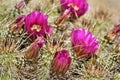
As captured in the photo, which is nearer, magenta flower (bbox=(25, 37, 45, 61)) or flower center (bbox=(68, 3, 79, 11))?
magenta flower (bbox=(25, 37, 45, 61))

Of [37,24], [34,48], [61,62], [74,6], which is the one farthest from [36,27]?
[74,6]

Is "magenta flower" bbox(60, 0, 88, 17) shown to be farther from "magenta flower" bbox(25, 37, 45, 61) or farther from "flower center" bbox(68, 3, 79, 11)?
"magenta flower" bbox(25, 37, 45, 61)

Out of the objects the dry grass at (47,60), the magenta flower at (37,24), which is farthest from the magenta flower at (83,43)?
the magenta flower at (37,24)

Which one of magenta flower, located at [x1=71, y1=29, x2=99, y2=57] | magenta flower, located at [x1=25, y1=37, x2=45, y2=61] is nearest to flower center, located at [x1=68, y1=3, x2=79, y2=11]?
magenta flower, located at [x1=71, y1=29, x2=99, y2=57]

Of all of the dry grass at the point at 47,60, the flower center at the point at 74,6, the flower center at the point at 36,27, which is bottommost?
the dry grass at the point at 47,60

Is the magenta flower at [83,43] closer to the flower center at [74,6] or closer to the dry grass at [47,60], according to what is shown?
the dry grass at [47,60]

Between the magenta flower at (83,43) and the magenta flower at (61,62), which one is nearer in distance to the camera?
the magenta flower at (61,62)

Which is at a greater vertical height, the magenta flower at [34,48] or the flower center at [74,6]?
the flower center at [74,6]
